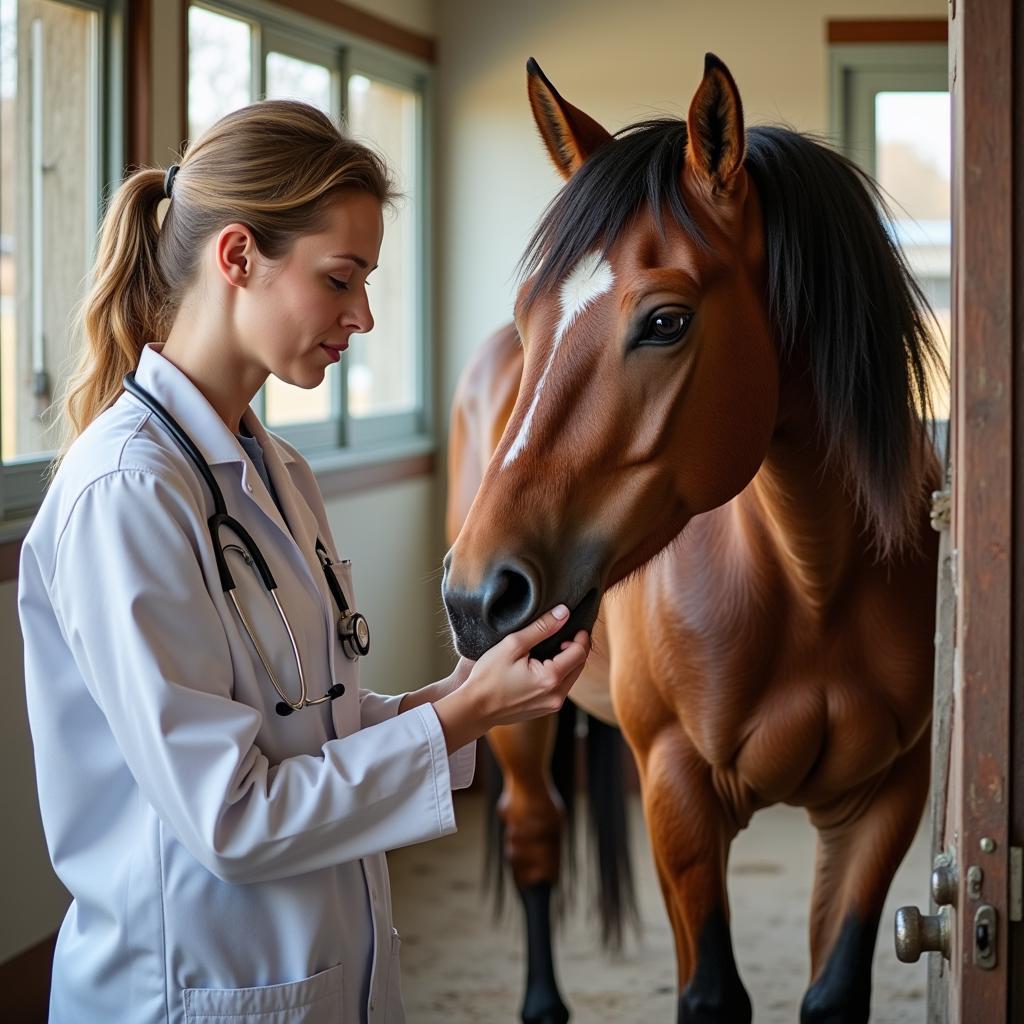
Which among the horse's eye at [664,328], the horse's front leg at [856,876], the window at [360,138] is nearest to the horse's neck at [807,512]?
the horse's eye at [664,328]

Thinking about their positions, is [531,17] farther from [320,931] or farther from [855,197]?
[320,931]

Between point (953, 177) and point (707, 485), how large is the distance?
0.36 meters

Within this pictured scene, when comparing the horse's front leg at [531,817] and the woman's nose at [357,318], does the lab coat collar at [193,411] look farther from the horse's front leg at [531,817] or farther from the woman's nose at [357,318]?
the horse's front leg at [531,817]

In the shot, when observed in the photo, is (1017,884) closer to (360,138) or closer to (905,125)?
(360,138)

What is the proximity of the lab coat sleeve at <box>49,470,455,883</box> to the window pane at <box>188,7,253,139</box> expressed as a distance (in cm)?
220

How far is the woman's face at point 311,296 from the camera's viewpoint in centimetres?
108

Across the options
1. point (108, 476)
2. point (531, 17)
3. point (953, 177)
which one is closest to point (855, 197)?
point (953, 177)

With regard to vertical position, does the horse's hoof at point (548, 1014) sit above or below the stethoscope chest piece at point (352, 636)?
below

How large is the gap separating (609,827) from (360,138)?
5.48ft

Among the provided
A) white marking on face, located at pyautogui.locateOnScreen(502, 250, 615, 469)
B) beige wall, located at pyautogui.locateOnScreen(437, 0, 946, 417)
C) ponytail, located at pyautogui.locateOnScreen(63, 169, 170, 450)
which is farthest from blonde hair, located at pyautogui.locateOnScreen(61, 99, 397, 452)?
beige wall, located at pyautogui.locateOnScreen(437, 0, 946, 417)

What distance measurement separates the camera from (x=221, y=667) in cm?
99

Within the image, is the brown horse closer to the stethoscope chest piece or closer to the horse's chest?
the horse's chest

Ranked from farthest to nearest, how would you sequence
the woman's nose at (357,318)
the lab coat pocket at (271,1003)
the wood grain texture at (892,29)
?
the wood grain texture at (892,29) < the woman's nose at (357,318) < the lab coat pocket at (271,1003)

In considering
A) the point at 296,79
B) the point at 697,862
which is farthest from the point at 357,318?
the point at 296,79
